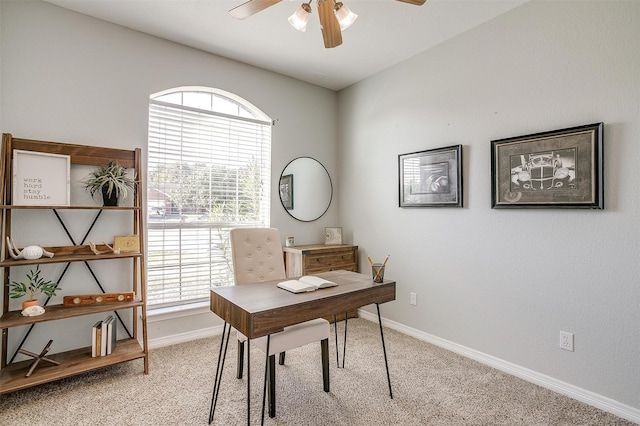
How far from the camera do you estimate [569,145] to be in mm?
2160

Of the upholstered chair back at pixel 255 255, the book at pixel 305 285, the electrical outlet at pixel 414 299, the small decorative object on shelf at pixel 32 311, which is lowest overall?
the electrical outlet at pixel 414 299

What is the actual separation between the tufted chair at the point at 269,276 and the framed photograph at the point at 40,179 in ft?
4.19

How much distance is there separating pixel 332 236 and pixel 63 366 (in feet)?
8.91

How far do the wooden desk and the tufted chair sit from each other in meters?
0.25

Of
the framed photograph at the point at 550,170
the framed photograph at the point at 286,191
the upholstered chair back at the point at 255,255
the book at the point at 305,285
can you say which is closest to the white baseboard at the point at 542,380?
the framed photograph at the point at 550,170

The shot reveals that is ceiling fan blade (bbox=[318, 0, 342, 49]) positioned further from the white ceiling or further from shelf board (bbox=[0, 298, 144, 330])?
shelf board (bbox=[0, 298, 144, 330])

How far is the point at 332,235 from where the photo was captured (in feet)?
13.0

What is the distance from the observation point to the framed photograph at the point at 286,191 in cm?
370

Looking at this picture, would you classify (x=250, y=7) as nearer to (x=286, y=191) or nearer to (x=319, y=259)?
(x=286, y=191)

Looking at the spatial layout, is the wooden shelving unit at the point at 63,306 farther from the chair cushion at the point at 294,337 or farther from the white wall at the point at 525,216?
the white wall at the point at 525,216

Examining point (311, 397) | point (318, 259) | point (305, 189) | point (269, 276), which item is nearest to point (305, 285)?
point (269, 276)

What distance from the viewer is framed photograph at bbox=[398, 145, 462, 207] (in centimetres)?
284

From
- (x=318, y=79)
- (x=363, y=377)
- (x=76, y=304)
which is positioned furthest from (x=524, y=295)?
(x=76, y=304)

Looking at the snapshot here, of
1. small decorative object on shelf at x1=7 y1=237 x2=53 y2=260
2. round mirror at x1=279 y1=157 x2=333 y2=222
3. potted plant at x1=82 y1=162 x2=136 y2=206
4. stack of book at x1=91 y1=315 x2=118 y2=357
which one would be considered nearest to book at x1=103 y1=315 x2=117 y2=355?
stack of book at x1=91 y1=315 x2=118 y2=357
